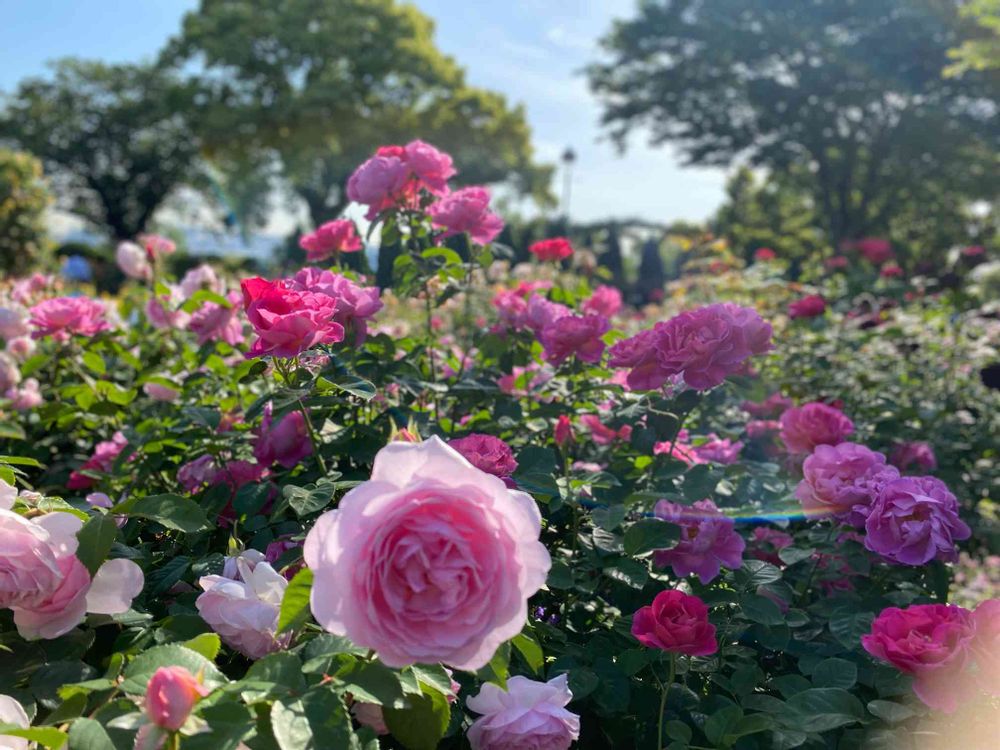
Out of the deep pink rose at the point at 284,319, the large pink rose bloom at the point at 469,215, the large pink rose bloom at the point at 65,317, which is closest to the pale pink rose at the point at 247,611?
the deep pink rose at the point at 284,319

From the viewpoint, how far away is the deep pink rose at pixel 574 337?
164 cm

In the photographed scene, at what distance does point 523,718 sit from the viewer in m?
0.91

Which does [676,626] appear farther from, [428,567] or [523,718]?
[428,567]

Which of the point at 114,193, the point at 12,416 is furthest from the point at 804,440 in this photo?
the point at 114,193

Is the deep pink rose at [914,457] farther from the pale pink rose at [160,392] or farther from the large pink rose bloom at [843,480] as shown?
the pale pink rose at [160,392]

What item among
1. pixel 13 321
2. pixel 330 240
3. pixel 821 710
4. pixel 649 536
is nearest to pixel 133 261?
pixel 13 321

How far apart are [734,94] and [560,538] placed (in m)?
17.3

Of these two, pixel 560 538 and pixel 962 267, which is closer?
pixel 560 538

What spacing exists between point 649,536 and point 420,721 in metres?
0.52

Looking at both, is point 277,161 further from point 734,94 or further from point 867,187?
point 867,187

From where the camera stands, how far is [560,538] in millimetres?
1474

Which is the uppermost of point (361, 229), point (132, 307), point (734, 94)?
point (734, 94)

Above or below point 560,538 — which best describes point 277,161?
above

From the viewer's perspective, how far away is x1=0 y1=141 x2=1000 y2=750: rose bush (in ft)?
2.30
